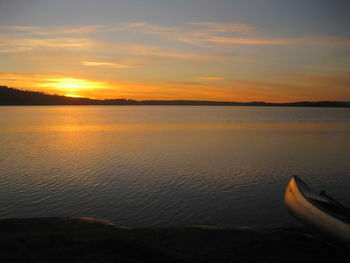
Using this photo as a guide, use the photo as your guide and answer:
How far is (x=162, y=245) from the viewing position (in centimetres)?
789

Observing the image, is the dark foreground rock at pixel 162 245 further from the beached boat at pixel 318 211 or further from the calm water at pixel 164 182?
the calm water at pixel 164 182

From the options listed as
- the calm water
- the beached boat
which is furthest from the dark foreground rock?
the calm water

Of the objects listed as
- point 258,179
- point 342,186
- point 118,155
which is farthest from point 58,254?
point 118,155

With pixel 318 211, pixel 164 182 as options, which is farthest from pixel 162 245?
pixel 164 182

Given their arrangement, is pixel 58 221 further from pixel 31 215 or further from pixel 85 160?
pixel 85 160

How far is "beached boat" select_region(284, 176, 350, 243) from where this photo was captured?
7742 mm

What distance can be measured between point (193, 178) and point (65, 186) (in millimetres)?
7828

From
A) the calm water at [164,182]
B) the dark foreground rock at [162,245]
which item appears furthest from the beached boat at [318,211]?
the calm water at [164,182]

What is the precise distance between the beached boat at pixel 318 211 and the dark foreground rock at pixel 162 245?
1.63 feet

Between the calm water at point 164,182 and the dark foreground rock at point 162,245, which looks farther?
the calm water at point 164,182

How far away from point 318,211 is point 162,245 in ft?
16.1

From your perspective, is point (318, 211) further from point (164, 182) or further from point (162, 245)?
point (164, 182)

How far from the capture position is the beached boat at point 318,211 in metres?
7.74

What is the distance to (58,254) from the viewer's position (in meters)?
7.25
